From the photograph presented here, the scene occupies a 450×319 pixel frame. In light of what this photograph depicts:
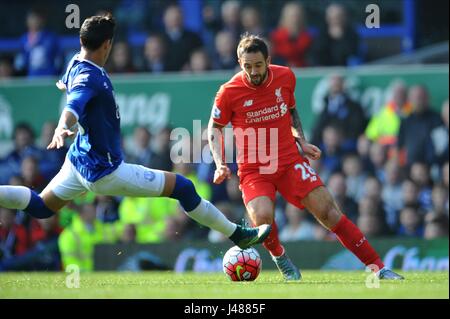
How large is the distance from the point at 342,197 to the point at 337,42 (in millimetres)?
2622

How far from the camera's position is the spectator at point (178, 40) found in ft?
54.9

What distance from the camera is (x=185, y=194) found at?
8945 mm

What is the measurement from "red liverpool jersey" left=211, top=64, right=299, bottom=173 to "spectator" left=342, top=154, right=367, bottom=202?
5.07 metres

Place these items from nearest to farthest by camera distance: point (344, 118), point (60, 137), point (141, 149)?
point (60, 137) < point (344, 118) < point (141, 149)

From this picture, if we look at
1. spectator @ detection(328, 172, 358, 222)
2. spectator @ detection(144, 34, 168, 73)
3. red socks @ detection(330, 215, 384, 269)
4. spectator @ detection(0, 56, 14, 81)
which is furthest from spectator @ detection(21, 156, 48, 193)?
red socks @ detection(330, 215, 384, 269)

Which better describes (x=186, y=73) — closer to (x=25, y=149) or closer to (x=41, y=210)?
(x=25, y=149)

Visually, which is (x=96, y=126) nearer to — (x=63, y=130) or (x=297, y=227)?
(x=63, y=130)

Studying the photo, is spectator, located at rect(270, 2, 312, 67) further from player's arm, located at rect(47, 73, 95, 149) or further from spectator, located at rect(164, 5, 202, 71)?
player's arm, located at rect(47, 73, 95, 149)

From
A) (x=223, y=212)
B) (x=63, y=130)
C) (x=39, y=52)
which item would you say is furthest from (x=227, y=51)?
(x=63, y=130)

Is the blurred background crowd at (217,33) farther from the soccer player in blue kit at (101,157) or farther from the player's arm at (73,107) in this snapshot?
the player's arm at (73,107)

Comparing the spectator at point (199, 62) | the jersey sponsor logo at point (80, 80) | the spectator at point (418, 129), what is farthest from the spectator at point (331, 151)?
the jersey sponsor logo at point (80, 80)

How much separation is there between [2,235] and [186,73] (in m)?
3.92

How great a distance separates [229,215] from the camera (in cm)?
1499
